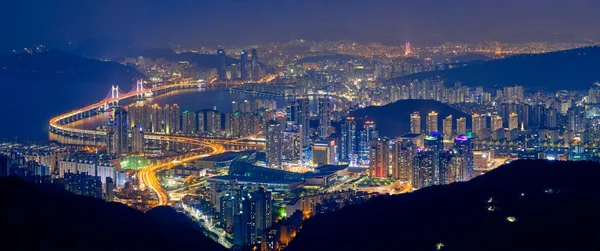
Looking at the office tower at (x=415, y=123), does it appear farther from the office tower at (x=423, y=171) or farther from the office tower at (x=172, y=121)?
the office tower at (x=172, y=121)

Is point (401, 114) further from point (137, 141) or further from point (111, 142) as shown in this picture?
point (111, 142)

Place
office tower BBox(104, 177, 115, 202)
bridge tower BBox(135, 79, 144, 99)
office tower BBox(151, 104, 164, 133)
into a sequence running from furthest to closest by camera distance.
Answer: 1. bridge tower BBox(135, 79, 144, 99)
2. office tower BBox(151, 104, 164, 133)
3. office tower BBox(104, 177, 115, 202)

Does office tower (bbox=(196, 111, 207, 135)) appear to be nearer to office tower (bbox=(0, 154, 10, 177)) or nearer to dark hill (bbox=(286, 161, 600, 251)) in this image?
office tower (bbox=(0, 154, 10, 177))

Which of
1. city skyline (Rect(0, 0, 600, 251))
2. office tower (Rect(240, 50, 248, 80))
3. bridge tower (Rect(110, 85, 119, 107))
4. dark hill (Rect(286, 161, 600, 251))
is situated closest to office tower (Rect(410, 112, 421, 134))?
city skyline (Rect(0, 0, 600, 251))

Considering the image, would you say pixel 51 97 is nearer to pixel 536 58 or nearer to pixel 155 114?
pixel 155 114

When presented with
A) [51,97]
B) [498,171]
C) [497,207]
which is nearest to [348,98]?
[51,97]

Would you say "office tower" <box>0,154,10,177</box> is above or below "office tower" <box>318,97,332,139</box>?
below

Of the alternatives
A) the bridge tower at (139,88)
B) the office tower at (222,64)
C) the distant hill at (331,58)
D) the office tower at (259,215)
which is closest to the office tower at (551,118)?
the office tower at (259,215)
